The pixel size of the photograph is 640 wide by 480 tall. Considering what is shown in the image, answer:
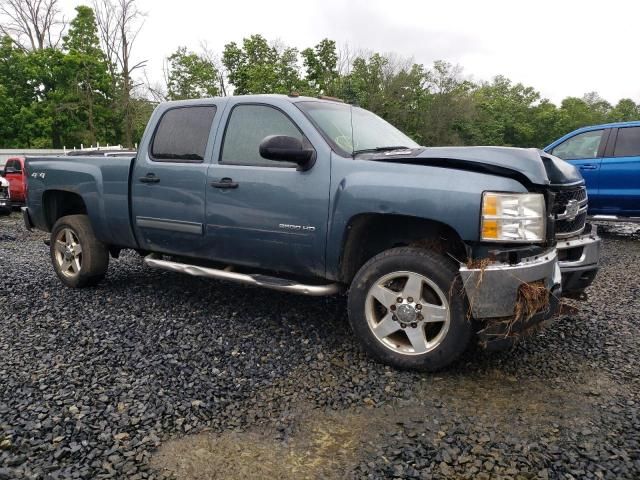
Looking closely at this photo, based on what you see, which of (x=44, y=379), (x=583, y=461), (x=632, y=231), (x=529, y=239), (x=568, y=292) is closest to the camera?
(x=583, y=461)

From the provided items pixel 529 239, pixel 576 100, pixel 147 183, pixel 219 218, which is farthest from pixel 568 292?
pixel 576 100

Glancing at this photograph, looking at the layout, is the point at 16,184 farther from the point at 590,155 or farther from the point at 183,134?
the point at 590,155

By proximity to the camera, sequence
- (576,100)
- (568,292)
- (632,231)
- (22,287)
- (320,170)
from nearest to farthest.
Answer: (320,170) → (568,292) → (22,287) → (632,231) → (576,100)

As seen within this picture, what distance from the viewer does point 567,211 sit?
363 centimetres

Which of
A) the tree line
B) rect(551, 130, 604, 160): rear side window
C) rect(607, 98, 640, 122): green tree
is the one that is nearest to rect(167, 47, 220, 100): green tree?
the tree line

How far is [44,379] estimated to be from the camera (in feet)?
10.7

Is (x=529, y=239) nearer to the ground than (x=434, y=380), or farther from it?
farther from it

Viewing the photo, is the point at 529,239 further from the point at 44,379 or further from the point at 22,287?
the point at 22,287

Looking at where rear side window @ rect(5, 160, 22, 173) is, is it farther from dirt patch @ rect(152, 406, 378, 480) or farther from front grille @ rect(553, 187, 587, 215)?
front grille @ rect(553, 187, 587, 215)

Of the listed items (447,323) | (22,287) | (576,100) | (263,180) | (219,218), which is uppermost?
(576,100)

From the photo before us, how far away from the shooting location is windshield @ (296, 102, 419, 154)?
3.88m

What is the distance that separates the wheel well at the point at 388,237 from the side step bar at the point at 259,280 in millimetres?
183

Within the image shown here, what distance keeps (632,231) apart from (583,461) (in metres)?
8.60

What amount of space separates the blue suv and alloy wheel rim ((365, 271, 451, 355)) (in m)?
6.09
